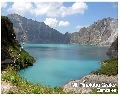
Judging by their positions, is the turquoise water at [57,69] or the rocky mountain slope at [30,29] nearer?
the turquoise water at [57,69]

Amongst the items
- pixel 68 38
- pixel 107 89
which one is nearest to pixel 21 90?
pixel 107 89

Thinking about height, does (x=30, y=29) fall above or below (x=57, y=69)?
above

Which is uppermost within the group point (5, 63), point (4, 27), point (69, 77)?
point (4, 27)

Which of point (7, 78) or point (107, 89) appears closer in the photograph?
point (107, 89)

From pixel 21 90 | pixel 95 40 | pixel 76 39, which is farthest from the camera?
pixel 76 39

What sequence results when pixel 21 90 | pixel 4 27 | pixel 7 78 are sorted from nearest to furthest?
pixel 21 90 → pixel 7 78 → pixel 4 27

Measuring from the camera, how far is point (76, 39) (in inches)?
7534

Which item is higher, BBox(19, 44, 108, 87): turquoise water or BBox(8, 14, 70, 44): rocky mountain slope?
BBox(8, 14, 70, 44): rocky mountain slope

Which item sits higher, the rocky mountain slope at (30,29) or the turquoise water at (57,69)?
the rocky mountain slope at (30,29)

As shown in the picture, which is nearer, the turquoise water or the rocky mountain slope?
the turquoise water

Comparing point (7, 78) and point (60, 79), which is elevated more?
point (7, 78)

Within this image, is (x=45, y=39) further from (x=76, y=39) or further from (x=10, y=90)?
(x=10, y=90)

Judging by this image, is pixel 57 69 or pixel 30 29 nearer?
pixel 57 69

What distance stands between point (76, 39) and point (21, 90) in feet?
595
